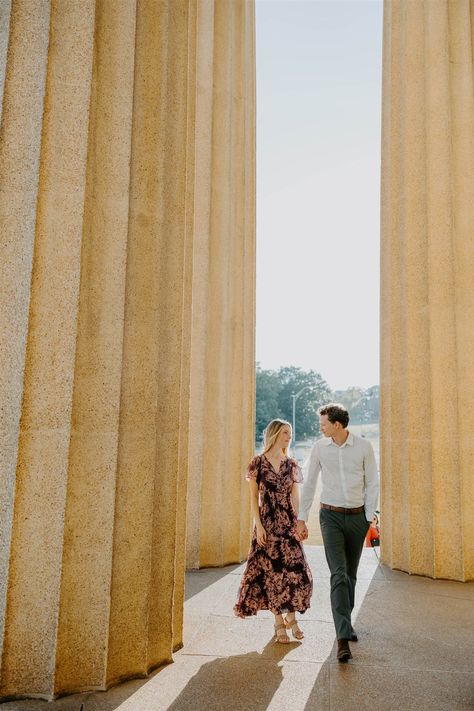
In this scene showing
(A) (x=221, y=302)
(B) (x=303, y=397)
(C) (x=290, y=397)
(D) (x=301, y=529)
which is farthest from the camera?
(B) (x=303, y=397)

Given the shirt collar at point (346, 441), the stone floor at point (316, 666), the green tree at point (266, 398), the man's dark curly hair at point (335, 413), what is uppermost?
the green tree at point (266, 398)

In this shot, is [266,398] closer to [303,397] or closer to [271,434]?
[303,397]

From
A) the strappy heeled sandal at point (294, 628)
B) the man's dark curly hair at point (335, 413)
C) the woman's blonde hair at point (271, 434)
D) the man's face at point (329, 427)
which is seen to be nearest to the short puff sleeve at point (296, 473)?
the woman's blonde hair at point (271, 434)

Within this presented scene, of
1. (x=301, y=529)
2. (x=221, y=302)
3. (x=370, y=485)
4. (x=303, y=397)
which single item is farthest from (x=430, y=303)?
(x=303, y=397)

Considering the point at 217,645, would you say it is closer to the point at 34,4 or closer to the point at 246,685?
the point at 246,685

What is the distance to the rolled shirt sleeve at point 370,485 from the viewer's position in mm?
5562

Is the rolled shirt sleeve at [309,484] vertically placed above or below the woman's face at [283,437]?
below

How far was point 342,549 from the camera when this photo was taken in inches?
214

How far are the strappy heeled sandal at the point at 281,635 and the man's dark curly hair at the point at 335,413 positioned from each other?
223 centimetres

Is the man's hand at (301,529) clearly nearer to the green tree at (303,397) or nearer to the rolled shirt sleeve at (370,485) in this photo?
the rolled shirt sleeve at (370,485)

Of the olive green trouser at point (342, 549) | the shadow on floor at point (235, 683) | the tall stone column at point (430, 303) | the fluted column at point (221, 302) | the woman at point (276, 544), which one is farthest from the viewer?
the fluted column at point (221, 302)

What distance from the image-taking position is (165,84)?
553 cm

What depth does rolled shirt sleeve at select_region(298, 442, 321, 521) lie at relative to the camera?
570 cm

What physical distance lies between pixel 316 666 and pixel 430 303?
6001 millimetres
